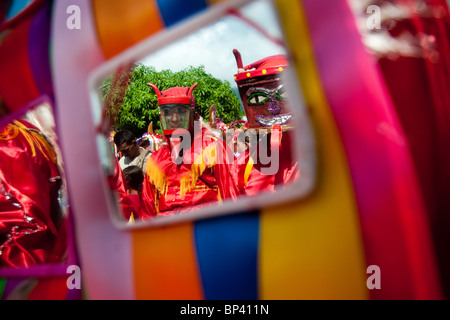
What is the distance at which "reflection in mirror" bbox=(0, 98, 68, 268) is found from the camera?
5.55 ft

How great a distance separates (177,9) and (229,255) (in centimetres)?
65

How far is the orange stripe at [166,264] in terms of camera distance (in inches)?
42.5

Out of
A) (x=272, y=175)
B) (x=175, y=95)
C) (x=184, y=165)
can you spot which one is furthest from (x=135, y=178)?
(x=272, y=175)

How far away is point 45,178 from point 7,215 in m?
0.22

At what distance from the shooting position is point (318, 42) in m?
0.84

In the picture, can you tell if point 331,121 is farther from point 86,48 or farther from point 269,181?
point 269,181

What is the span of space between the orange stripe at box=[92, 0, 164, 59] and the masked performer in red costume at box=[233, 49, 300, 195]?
149cm

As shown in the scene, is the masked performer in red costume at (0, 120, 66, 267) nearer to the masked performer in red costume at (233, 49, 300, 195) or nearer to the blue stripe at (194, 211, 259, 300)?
the blue stripe at (194, 211, 259, 300)

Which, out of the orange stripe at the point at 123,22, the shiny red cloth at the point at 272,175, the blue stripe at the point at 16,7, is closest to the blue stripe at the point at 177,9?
the orange stripe at the point at 123,22

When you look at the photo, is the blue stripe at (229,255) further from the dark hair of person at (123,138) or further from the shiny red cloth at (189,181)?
the dark hair of person at (123,138)

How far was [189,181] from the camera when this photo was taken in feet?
10.9

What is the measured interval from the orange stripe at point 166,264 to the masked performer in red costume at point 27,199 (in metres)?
0.61

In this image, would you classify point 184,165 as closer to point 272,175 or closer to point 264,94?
point 272,175

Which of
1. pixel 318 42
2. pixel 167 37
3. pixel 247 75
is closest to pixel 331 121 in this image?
pixel 318 42
